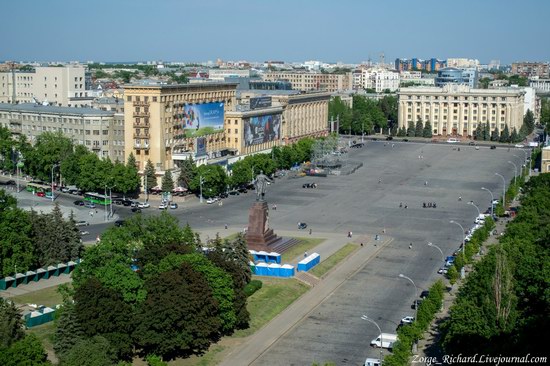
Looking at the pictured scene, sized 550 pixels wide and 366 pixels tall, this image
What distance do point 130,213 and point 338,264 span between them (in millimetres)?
30387

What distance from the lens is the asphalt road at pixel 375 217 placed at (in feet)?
164

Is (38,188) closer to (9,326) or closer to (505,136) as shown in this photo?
(9,326)

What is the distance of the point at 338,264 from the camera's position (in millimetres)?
67750

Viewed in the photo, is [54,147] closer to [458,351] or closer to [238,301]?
[238,301]

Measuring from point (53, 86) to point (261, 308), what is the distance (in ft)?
331

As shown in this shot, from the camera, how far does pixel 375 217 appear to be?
292 ft

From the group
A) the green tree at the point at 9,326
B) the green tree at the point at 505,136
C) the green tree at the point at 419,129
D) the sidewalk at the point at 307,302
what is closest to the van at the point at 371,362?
the sidewalk at the point at 307,302

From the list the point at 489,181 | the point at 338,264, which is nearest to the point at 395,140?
the point at 489,181

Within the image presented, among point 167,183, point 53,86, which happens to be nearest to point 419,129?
point 53,86

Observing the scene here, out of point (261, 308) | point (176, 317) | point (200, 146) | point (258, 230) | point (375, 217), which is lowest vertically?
point (261, 308)

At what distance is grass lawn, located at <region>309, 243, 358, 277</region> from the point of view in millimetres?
64794

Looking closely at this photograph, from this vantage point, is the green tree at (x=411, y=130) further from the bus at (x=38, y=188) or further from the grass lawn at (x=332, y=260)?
the grass lawn at (x=332, y=260)

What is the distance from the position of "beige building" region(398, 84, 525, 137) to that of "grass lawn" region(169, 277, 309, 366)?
125331 millimetres

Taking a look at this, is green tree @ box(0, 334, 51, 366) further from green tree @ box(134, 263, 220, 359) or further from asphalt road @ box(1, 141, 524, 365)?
asphalt road @ box(1, 141, 524, 365)
